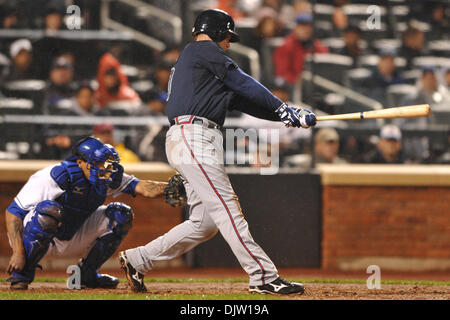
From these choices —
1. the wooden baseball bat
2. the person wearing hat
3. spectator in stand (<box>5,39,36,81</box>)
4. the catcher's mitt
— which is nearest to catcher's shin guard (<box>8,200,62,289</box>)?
the catcher's mitt

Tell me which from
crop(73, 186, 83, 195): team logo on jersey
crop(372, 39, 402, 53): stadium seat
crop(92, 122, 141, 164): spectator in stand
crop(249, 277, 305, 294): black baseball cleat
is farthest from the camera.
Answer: crop(372, 39, 402, 53): stadium seat

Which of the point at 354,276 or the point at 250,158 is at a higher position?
the point at 250,158

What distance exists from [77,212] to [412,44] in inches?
239

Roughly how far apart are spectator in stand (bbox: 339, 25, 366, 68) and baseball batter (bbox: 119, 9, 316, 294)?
15.3 feet

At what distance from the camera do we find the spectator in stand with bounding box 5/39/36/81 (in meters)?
9.24

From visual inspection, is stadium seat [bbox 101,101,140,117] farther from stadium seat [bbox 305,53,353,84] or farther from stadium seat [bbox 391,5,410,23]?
stadium seat [bbox 391,5,410,23]

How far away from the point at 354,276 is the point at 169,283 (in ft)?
6.33

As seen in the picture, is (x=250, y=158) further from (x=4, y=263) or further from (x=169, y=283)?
(x=4, y=263)

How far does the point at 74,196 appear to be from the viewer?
5.82 metres

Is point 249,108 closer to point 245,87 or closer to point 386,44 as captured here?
point 245,87

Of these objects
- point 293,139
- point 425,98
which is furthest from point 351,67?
point 293,139

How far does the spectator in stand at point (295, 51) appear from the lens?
9.10 m

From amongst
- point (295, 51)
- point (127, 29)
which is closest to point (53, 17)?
point (127, 29)
